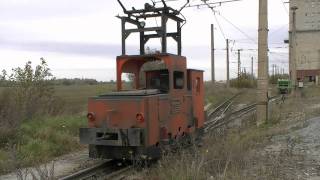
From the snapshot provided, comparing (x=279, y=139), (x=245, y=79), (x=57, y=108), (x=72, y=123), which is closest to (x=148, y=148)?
(x=279, y=139)

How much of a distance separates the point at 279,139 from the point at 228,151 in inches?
183

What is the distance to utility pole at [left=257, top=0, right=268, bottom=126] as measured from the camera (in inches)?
786

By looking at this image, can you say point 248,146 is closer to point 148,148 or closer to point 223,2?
point 148,148

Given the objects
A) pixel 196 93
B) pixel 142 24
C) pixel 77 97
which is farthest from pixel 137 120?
pixel 77 97

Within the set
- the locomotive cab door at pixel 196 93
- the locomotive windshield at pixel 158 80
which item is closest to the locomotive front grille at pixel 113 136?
the locomotive windshield at pixel 158 80

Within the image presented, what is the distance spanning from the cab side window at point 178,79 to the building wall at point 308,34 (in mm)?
71907

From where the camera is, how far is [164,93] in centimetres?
1288

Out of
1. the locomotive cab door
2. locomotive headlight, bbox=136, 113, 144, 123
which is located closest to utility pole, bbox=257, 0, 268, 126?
the locomotive cab door

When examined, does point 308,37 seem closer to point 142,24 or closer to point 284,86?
point 284,86

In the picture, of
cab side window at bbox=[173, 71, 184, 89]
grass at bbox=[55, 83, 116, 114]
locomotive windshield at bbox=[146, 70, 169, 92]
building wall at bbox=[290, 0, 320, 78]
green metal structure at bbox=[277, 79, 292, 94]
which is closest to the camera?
cab side window at bbox=[173, 71, 184, 89]

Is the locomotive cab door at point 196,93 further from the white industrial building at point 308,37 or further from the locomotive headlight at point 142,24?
the white industrial building at point 308,37

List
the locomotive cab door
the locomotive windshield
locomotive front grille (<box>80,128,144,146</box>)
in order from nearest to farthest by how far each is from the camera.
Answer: locomotive front grille (<box>80,128,144,146</box>) → the locomotive windshield → the locomotive cab door

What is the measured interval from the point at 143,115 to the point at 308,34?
7655 centimetres

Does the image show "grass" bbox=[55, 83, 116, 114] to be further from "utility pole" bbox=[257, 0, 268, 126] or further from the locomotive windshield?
the locomotive windshield
